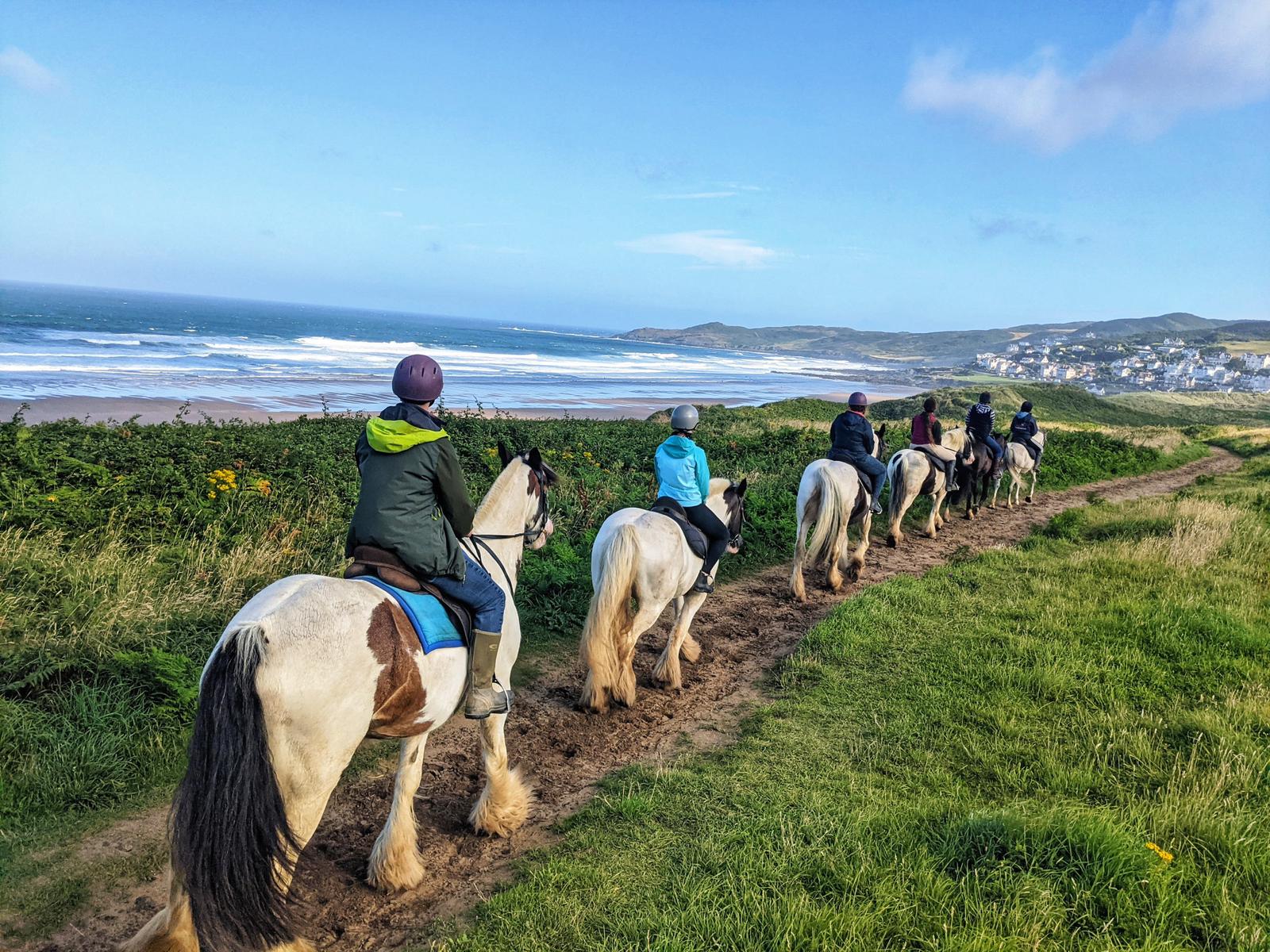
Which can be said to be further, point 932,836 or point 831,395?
point 831,395

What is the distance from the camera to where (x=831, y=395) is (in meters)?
67.6

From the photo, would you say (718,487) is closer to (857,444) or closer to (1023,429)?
(857,444)

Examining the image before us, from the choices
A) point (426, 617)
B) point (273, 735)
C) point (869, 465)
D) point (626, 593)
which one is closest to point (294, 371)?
point (869, 465)

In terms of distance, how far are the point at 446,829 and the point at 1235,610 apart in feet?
28.8

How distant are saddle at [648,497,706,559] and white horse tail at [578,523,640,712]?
2.37ft

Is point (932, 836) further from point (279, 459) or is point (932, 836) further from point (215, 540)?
point (279, 459)

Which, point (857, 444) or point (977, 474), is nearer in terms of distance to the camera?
point (857, 444)

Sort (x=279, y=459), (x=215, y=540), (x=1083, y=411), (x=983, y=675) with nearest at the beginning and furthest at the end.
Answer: (x=983, y=675) < (x=215, y=540) < (x=279, y=459) < (x=1083, y=411)

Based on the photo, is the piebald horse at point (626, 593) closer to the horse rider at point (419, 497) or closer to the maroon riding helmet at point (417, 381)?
the horse rider at point (419, 497)

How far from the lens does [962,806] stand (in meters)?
4.29

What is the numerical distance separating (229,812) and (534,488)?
2.83 metres

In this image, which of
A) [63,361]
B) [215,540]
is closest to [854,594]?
[215,540]

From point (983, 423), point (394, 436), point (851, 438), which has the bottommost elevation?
point (851, 438)

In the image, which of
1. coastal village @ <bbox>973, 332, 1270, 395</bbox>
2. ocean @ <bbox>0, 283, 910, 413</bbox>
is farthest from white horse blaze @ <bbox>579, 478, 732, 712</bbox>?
coastal village @ <bbox>973, 332, 1270, 395</bbox>
